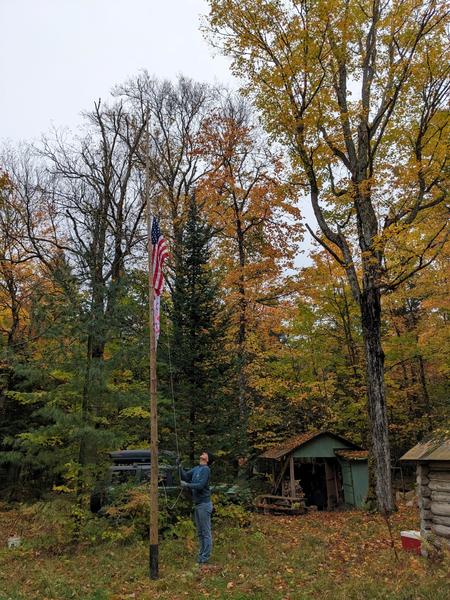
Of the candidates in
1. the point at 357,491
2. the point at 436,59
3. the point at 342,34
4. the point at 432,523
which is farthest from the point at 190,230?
the point at 357,491

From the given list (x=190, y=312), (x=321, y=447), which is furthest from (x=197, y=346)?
(x=321, y=447)

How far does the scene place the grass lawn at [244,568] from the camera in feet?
23.8

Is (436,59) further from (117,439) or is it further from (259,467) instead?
(259,467)

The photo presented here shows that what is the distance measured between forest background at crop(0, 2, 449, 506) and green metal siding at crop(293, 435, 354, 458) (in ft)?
5.32

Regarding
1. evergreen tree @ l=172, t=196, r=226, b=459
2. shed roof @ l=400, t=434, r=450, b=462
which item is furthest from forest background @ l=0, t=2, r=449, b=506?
shed roof @ l=400, t=434, r=450, b=462

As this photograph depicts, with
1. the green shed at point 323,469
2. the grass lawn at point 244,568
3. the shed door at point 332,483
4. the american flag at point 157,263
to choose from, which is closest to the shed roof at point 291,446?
the green shed at point 323,469

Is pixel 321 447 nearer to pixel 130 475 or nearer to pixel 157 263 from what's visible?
pixel 130 475

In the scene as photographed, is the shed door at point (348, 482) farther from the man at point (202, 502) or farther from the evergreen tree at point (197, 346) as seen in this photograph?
the man at point (202, 502)

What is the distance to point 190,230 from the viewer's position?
15.0 meters

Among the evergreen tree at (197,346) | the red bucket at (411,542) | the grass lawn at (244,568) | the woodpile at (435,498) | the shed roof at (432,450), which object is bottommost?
the grass lawn at (244,568)

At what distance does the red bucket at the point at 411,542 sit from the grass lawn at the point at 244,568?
248mm

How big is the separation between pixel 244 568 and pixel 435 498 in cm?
393

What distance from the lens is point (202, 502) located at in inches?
375

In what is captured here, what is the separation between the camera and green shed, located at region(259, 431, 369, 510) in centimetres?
1900
